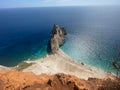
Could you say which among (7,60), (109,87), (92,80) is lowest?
(7,60)

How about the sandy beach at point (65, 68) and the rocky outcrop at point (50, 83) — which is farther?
the sandy beach at point (65, 68)

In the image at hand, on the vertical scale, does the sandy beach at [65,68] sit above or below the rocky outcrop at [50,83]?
below

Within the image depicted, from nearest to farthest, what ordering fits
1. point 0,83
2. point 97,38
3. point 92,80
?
point 0,83
point 92,80
point 97,38

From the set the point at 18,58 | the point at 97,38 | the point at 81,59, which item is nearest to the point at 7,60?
the point at 18,58

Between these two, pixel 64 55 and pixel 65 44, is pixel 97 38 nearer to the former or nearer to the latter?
pixel 65 44
